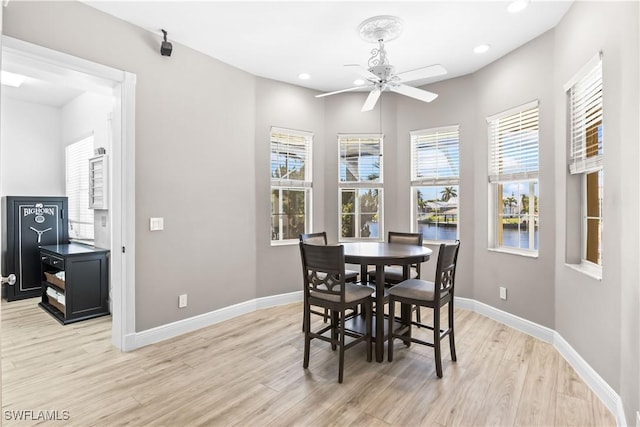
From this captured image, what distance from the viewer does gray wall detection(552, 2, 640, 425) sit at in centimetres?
205

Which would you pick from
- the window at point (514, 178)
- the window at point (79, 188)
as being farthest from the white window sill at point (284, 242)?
the window at point (79, 188)

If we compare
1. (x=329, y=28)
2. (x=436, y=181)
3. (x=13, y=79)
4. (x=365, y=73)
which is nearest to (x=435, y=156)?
(x=436, y=181)

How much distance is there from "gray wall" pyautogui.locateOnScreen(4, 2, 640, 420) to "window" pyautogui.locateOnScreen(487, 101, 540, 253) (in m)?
0.12

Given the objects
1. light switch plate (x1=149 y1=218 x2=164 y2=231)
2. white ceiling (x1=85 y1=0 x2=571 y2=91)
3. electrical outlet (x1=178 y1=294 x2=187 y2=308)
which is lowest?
electrical outlet (x1=178 y1=294 x2=187 y2=308)

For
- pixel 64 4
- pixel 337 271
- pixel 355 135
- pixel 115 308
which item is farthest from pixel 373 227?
pixel 64 4

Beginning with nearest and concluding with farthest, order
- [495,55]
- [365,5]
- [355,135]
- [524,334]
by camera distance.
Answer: [365,5]
[524,334]
[495,55]
[355,135]

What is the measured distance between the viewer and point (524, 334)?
362 centimetres

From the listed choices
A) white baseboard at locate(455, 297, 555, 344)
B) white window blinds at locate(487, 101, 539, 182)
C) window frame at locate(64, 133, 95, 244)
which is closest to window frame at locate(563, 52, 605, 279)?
white window blinds at locate(487, 101, 539, 182)

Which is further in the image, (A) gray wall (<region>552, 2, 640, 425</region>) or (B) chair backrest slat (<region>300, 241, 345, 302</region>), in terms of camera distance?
(B) chair backrest slat (<region>300, 241, 345, 302</region>)

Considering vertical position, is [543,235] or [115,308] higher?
[543,235]

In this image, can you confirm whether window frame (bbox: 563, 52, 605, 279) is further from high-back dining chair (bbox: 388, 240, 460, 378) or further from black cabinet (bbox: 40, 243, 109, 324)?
black cabinet (bbox: 40, 243, 109, 324)

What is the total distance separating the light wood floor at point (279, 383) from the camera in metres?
2.30

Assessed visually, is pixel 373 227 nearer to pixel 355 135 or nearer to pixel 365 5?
pixel 355 135

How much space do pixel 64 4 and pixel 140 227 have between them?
189 cm
